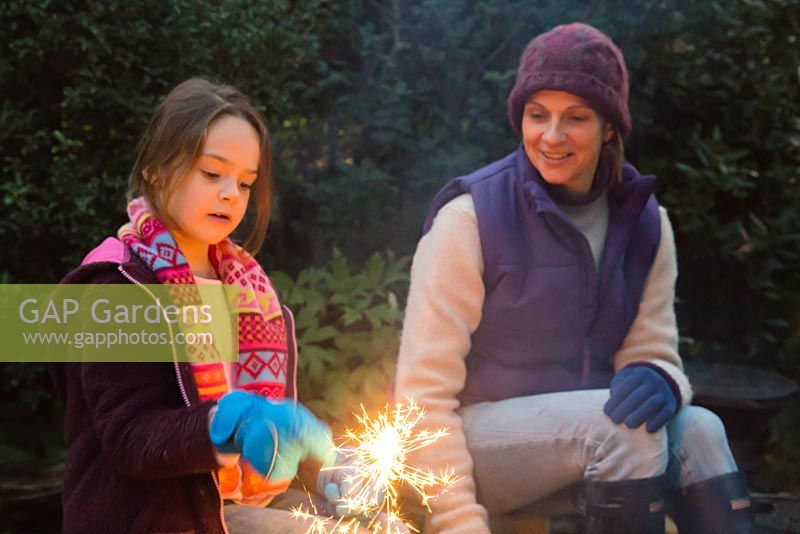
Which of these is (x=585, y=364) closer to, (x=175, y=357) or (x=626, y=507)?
(x=626, y=507)

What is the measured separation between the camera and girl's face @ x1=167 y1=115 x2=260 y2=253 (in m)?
2.33

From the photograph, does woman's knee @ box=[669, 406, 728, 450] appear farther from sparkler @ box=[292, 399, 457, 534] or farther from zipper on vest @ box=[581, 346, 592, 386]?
sparkler @ box=[292, 399, 457, 534]

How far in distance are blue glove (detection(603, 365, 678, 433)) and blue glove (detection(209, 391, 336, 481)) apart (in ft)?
3.57

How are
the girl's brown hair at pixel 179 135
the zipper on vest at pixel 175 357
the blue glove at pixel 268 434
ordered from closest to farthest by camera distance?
1. the blue glove at pixel 268 434
2. the zipper on vest at pixel 175 357
3. the girl's brown hair at pixel 179 135

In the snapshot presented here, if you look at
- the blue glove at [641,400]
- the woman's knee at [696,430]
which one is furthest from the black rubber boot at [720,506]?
the blue glove at [641,400]

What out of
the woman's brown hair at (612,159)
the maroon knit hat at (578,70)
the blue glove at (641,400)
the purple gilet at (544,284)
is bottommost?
the blue glove at (641,400)

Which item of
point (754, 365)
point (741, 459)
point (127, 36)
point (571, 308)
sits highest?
point (127, 36)

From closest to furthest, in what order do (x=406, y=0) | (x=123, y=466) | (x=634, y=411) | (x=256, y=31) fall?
(x=123, y=466) → (x=634, y=411) → (x=256, y=31) → (x=406, y=0)

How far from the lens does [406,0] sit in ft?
15.9

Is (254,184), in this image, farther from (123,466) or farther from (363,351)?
(363,351)

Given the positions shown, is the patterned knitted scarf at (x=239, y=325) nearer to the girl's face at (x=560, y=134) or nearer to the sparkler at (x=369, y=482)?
the sparkler at (x=369, y=482)

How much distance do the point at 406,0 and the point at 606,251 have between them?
2.25m

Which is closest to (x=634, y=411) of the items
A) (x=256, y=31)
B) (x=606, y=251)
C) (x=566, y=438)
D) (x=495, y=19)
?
(x=566, y=438)

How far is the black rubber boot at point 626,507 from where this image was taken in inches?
107
